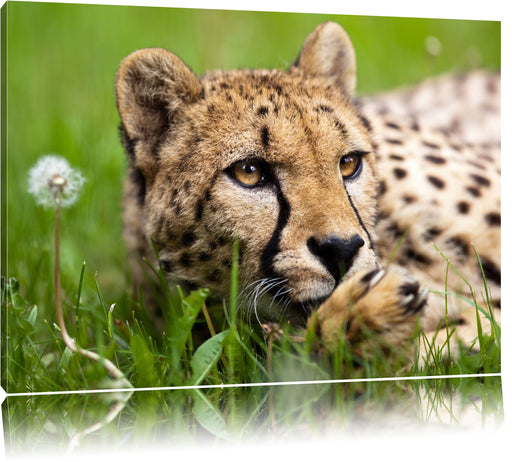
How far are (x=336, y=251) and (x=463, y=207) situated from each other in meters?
0.92

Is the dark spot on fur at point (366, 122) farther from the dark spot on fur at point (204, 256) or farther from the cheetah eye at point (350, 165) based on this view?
the dark spot on fur at point (204, 256)

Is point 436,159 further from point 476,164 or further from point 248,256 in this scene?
point 248,256

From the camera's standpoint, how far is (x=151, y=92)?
275 cm

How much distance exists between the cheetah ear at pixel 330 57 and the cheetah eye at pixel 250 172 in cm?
56

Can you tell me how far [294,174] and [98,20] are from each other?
4.17 ft

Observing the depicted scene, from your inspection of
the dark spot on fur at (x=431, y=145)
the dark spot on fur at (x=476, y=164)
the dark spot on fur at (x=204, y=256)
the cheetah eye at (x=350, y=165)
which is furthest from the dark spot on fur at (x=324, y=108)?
the dark spot on fur at (x=476, y=164)

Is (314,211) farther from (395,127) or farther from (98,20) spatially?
(98,20)

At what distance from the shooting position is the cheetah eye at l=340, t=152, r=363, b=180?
8.98 feet

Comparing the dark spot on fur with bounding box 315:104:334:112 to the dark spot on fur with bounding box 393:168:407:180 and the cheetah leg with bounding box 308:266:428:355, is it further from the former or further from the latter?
the cheetah leg with bounding box 308:266:428:355

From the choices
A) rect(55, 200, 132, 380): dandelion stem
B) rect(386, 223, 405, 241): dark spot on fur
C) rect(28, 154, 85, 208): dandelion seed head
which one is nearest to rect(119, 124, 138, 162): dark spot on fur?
rect(28, 154, 85, 208): dandelion seed head

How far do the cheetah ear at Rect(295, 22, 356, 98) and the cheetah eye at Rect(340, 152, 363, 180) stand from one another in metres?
0.35

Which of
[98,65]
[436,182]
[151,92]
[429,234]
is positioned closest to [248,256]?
[151,92]

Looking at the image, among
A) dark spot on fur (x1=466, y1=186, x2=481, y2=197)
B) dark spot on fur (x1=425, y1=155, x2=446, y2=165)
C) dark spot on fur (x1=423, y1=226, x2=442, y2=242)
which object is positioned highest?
dark spot on fur (x1=425, y1=155, x2=446, y2=165)

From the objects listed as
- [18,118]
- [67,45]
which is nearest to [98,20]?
[67,45]
